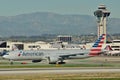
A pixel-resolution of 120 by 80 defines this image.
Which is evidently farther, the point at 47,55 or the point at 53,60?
the point at 47,55

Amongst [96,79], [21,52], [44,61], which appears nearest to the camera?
[96,79]

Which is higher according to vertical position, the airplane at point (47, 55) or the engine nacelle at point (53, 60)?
the airplane at point (47, 55)

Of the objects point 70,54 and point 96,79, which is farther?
point 70,54

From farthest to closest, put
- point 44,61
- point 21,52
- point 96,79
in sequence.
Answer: point 44,61, point 21,52, point 96,79

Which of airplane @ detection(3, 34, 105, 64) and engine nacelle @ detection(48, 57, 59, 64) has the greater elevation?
airplane @ detection(3, 34, 105, 64)

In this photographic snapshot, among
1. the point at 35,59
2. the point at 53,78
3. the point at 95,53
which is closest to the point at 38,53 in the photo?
the point at 35,59

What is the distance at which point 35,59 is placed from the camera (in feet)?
338

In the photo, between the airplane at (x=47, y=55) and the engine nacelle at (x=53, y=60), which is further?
the airplane at (x=47, y=55)

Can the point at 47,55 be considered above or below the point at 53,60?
above

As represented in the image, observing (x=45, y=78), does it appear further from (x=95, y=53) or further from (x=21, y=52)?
(x=95, y=53)

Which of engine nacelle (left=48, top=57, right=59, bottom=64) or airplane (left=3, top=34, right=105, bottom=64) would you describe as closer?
engine nacelle (left=48, top=57, right=59, bottom=64)

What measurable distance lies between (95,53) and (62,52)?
30.0 feet

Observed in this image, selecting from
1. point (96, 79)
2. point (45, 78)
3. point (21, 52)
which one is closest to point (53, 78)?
point (45, 78)

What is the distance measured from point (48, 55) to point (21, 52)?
6736 millimetres
